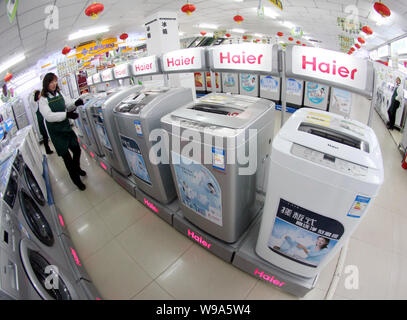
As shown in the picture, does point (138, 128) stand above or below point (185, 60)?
below

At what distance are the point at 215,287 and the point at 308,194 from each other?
3.87ft

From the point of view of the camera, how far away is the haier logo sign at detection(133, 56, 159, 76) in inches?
113

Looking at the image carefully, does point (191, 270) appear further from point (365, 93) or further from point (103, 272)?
point (365, 93)

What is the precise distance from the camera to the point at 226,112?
1.73m

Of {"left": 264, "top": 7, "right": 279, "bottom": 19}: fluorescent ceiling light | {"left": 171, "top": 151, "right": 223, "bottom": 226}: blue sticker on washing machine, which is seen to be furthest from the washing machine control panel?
{"left": 264, "top": 7, "right": 279, "bottom": 19}: fluorescent ceiling light

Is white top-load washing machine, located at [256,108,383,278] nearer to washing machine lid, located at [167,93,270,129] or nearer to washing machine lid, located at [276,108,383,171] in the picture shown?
washing machine lid, located at [276,108,383,171]

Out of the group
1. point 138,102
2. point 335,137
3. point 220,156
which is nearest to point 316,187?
point 335,137

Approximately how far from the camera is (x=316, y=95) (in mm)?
5289

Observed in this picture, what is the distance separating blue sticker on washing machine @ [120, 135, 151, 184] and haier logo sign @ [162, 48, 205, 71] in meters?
1.13

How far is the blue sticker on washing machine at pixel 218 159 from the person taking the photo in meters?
1.34

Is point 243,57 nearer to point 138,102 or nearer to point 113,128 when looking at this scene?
point 138,102

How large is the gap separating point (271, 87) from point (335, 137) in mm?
5459

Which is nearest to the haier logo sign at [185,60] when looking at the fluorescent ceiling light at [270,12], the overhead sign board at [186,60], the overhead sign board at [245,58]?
the overhead sign board at [186,60]

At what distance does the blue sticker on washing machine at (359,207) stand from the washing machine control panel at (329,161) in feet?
0.43
